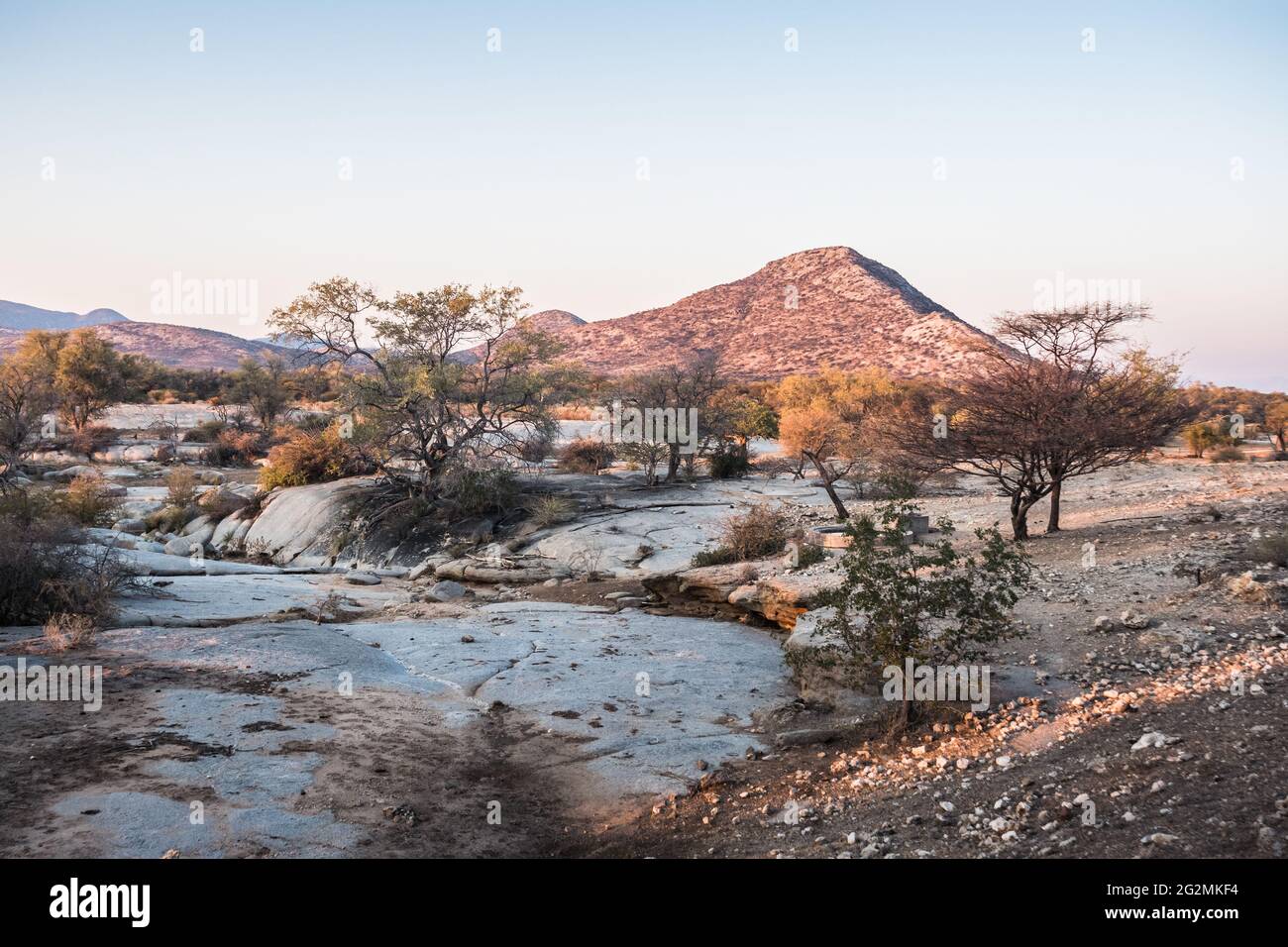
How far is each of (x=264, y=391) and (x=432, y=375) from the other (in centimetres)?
2501

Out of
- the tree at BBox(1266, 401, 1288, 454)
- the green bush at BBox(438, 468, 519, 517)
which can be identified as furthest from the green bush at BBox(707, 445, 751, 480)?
the tree at BBox(1266, 401, 1288, 454)

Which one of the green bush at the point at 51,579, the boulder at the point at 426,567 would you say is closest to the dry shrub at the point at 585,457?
the boulder at the point at 426,567

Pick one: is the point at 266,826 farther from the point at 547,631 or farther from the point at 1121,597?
the point at 1121,597

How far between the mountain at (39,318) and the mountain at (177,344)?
116 ft

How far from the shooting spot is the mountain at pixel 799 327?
56.3 metres

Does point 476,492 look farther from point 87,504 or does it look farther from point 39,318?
point 39,318

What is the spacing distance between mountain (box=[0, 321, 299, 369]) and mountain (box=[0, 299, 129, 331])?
116ft

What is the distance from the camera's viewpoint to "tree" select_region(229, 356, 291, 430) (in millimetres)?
37406
